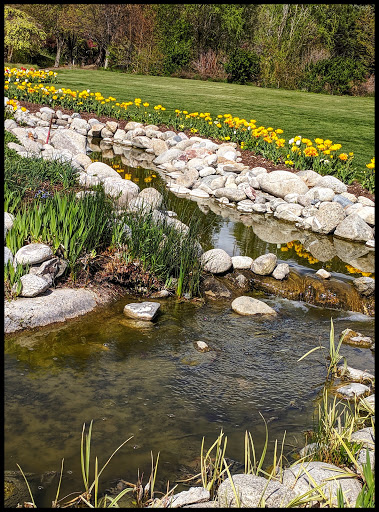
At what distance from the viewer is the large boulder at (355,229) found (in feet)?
27.3

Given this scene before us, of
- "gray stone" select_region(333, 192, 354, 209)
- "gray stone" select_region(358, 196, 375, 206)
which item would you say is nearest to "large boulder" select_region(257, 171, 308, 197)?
"gray stone" select_region(333, 192, 354, 209)

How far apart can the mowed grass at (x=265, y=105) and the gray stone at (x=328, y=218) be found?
347 cm

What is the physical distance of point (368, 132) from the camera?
15742mm

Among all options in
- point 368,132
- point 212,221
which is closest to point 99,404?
point 212,221

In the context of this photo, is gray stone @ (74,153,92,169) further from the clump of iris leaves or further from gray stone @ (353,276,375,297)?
gray stone @ (353,276,375,297)

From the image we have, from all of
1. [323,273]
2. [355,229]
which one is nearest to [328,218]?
[355,229]

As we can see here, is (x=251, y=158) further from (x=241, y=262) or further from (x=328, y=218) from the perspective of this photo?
(x=241, y=262)

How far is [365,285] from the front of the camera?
626cm

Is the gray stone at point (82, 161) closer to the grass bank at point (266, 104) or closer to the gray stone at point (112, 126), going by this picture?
the gray stone at point (112, 126)

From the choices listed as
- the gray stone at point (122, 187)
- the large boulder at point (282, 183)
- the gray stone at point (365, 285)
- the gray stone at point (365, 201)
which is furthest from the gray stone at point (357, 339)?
the large boulder at point (282, 183)

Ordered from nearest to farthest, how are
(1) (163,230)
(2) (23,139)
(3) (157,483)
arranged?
(3) (157,483) → (1) (163,230) → (2) (23,139)

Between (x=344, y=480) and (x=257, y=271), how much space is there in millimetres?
3979

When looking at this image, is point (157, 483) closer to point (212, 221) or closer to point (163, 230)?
point (163, 230)

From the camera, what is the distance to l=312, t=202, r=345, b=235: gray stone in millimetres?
8516
